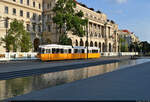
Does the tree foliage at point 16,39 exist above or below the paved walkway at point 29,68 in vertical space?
above

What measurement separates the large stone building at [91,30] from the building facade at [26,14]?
2889mm

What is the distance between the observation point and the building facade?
53.9 m

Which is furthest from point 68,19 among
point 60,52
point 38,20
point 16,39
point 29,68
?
point 29,68

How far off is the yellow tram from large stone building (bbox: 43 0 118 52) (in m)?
17.8

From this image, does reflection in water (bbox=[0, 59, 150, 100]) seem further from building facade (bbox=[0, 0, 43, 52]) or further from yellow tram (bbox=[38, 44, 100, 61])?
building facade (bbox=[0, 0, 43, 52])

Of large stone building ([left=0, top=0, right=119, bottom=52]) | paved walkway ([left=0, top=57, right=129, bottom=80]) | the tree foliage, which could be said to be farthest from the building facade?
paved walkway ([left=0, top=57, right=129, bottom=80])

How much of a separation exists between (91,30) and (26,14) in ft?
106

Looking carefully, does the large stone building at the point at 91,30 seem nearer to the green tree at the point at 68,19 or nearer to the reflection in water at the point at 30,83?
the green tree at the point at 68,19

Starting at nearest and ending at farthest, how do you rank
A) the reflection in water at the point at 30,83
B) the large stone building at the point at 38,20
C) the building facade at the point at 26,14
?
the reflection in water at the point at 30,83
the building facade at the point at 26,14
the large stone building at the point at 38,20

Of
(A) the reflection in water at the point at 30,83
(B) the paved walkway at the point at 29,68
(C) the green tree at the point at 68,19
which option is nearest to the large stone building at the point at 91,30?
(C) the green tree at the point at 68,19

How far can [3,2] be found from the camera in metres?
54.3

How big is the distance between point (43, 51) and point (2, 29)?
22586mm

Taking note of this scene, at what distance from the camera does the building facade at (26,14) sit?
53875 millimetres

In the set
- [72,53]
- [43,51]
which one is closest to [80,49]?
[72,53]
